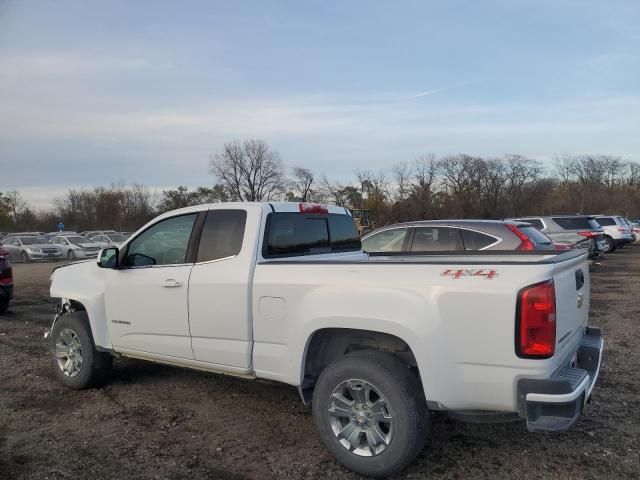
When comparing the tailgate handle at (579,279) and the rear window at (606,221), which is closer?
the tailgate handle at (579,279)

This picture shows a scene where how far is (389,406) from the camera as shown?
135 inches

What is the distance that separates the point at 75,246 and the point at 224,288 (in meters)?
27.7

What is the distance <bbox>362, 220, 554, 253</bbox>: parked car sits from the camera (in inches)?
313

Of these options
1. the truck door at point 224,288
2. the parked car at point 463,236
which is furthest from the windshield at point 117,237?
the truck door at point 224,288

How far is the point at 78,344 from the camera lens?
5.53 meters

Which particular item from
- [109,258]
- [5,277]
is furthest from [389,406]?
[5,277]

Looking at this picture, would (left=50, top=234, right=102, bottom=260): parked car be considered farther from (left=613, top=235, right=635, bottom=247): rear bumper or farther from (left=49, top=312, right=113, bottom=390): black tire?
(left=613, top=235, right=635, bottom=247): rear bumper

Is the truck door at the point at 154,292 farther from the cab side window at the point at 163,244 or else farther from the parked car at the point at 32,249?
the parked car at the point at 32,249

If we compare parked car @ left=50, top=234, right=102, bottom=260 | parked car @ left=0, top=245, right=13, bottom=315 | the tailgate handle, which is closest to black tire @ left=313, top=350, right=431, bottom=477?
the tailgate handle

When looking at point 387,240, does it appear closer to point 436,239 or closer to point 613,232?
point 436,239

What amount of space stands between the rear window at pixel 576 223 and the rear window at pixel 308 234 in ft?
51.7

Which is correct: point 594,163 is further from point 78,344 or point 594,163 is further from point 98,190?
point 78,344

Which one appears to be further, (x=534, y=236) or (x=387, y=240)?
(x=387, y=240)

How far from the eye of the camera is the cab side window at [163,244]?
483cm
